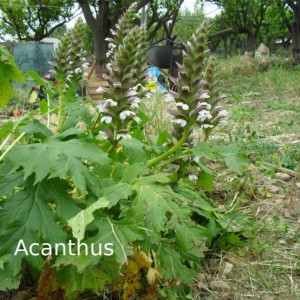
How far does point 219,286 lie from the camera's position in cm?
216

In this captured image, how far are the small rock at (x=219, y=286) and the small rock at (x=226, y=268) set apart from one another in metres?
0.09

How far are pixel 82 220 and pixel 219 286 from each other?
95 cm

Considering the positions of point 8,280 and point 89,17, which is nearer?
point 8,280

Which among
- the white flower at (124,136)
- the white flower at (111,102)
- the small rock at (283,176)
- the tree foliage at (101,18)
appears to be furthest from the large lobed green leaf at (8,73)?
the tree foliage at (101,18)

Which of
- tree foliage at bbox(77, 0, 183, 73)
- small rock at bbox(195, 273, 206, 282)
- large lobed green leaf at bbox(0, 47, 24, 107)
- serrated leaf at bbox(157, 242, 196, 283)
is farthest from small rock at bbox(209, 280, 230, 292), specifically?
tree foliage at bbox(77, 0, 183, 73)

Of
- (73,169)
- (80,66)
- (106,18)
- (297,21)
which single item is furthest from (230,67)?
(73,169)

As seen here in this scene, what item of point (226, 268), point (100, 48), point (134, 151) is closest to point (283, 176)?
point (226, 268)

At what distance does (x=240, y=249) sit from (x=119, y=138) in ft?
3.13

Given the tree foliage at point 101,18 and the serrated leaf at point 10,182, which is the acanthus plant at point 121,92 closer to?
the serrated leaf at point 10,182

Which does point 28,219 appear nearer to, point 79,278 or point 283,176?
point 79,278

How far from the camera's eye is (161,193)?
1789 mm

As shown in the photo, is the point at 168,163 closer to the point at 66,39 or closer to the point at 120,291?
the point at 120,291

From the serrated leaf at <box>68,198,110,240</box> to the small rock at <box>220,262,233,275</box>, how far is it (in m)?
0.95

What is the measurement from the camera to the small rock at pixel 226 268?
89.7 inches
